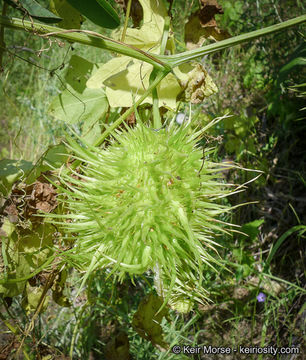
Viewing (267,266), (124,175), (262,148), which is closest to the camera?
(124,175)

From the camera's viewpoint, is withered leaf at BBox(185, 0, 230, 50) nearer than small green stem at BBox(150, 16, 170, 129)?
No

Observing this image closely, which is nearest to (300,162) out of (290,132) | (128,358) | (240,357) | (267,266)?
(290,132)

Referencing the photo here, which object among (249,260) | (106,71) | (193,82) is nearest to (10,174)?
(106,71)

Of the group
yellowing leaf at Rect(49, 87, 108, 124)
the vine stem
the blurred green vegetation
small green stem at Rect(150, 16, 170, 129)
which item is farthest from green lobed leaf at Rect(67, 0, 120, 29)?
the blurred green vegetation

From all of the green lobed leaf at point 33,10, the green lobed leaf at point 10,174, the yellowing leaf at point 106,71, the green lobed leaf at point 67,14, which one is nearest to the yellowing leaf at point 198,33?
the yellowing leaf at point 106,71

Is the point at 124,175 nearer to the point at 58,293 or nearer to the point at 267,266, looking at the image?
the point at 58,293

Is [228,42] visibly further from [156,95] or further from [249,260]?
[249,260]

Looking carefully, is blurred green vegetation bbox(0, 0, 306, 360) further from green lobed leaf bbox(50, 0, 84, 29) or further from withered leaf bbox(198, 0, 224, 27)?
green lobed leaf bbox(50, 0, 84, 29)
